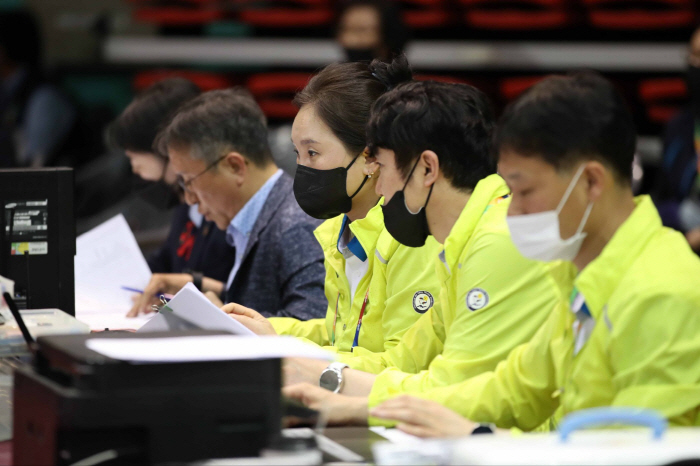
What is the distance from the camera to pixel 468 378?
6.69 feet

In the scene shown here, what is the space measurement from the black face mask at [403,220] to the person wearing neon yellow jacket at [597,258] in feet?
1.36

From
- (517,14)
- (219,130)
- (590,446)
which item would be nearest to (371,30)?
(517,14)

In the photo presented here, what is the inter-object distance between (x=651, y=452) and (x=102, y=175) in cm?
517

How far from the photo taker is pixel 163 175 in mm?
3742

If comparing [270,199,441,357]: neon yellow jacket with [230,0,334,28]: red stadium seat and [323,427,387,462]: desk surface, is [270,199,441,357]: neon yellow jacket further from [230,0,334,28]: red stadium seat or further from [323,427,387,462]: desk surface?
[230,0,334,28]: red stadium seat

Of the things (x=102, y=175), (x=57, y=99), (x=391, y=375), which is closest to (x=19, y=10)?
(x=57, y=99)

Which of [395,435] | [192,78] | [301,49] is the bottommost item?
[395,435]

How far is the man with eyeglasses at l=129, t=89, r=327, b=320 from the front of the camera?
121 inches

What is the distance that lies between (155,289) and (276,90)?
9.54 feet

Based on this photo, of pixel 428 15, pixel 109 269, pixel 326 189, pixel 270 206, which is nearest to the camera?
pixel 326 189

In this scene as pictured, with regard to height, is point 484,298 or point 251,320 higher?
point 484,298

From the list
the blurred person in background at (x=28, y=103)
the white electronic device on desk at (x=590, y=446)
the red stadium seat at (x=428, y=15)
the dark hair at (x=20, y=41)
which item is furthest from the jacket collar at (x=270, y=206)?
the dark hair at (x=20, y=41)

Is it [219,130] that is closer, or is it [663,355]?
[663,355]

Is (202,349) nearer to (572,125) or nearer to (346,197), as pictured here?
(572,125)
